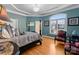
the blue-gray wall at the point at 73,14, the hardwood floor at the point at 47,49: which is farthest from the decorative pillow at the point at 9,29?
the blue-gray wall at the point at 73,14

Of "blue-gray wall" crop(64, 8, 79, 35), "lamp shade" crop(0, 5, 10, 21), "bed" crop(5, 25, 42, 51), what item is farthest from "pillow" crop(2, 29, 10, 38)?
"blue-gray wall" crop(64, 8, 79, 35)

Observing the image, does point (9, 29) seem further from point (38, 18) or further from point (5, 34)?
point (38, 18)

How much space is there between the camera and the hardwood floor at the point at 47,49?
1822 mm

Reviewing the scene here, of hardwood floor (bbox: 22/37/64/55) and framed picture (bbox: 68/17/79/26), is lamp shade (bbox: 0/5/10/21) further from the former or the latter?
framed picture (bbox: 68/17/79/26)

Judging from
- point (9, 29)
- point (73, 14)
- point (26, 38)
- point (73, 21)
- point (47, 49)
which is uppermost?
point (73, 14)

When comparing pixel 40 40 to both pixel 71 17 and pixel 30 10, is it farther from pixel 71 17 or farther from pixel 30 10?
pixel 71 17

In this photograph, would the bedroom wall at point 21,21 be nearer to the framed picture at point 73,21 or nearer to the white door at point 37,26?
the white door at point 37,26

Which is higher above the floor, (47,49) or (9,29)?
(9,29)

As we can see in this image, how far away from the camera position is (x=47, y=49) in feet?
6.11

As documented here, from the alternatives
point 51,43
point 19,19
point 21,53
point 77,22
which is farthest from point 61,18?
point 21,53

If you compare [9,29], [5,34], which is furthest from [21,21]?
[5,34]

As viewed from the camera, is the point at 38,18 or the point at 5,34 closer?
the point at 5,34

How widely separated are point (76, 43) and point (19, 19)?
1.12 metres

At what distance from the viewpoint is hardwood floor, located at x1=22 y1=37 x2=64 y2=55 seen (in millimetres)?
1822
